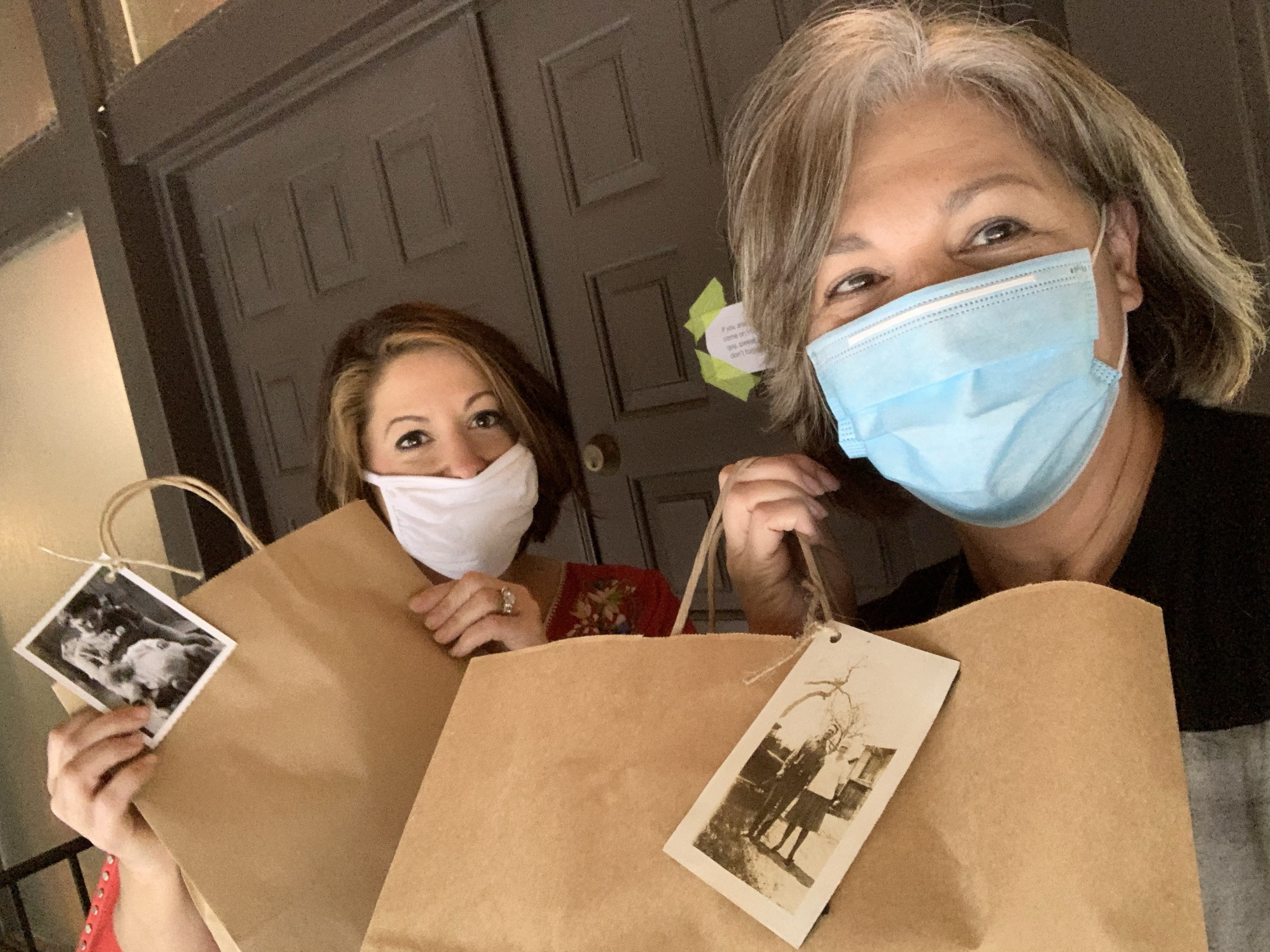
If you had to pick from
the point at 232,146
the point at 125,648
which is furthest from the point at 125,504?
the point at 232,146

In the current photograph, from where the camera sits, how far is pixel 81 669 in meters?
0.66

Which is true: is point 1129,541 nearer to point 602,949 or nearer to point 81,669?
point 602,949

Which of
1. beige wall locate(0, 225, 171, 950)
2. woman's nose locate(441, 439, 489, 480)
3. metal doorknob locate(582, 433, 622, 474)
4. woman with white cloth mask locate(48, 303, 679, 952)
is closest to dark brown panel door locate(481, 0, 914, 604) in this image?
metal doorknob locate(582, 433, 622, 474)

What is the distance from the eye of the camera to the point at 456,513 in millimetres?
1072

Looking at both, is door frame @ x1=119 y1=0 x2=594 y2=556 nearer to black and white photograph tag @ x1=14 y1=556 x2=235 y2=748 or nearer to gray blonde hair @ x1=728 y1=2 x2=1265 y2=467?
gray blonde hair @ x1=728 y1=2 x2=1265 y2=467

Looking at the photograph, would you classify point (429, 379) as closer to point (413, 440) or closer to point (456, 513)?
point (413, 440)

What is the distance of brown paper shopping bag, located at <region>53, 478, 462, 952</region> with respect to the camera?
0.66 m

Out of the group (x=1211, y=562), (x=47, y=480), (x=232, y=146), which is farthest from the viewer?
(x=47, y=480)

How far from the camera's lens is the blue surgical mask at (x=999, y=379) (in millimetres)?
651

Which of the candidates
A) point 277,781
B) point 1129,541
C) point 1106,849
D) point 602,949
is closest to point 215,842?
point 277,781

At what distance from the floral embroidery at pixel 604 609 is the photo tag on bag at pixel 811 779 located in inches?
30.2

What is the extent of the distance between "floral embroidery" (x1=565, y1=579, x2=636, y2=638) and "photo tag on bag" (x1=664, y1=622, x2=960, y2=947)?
77 cm

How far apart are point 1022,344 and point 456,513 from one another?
0.72m

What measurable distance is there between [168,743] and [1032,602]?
680 mm
